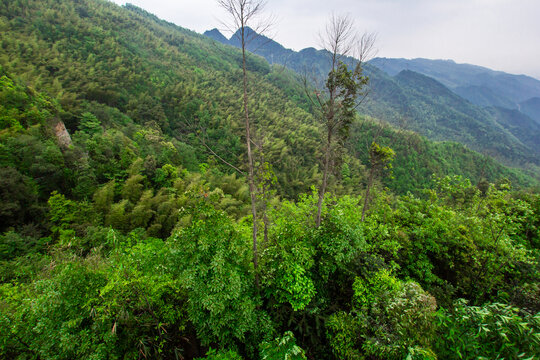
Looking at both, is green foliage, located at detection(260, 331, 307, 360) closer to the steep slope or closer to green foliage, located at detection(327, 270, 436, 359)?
green foliage, located at detection(327, 270, 436, 359)

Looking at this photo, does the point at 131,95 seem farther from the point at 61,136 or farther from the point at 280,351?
the point at 280,351

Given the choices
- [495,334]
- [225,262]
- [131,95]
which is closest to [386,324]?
[495,334]

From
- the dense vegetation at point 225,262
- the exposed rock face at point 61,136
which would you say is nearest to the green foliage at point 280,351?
the dense vegetation at point 225,262

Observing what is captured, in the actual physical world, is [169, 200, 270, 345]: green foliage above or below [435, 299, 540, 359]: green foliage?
below

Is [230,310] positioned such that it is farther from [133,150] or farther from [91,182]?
[133,150]

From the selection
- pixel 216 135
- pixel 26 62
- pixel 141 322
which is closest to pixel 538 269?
pixel 141 322

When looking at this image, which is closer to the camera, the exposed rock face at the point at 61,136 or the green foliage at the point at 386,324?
the green foliage at the point at 386,324

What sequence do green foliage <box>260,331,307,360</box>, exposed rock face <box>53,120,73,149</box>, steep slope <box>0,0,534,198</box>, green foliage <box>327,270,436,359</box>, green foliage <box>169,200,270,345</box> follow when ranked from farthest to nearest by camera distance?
steep slope <box>0,0,534,198</box>
exposed rock face <box>53,120,73,149</box>
green foliage <box>169,200,270,345</box>
green foliage <box>260,331,307,360</box>
green foliage <box>327,270,436,359</box>

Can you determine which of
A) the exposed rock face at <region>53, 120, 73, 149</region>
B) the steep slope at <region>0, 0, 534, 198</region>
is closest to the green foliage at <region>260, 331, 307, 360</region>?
the steep slope at <region>0, 0, 534, 198</region>

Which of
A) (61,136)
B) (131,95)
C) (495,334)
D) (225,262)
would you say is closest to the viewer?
(495,334)

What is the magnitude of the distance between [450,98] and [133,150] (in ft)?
723

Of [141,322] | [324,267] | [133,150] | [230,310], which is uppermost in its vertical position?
[324,267]

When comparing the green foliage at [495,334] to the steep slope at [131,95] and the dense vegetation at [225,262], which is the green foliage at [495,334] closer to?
the dense vegetation at [225,262]

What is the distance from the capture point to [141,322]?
17.7ft
